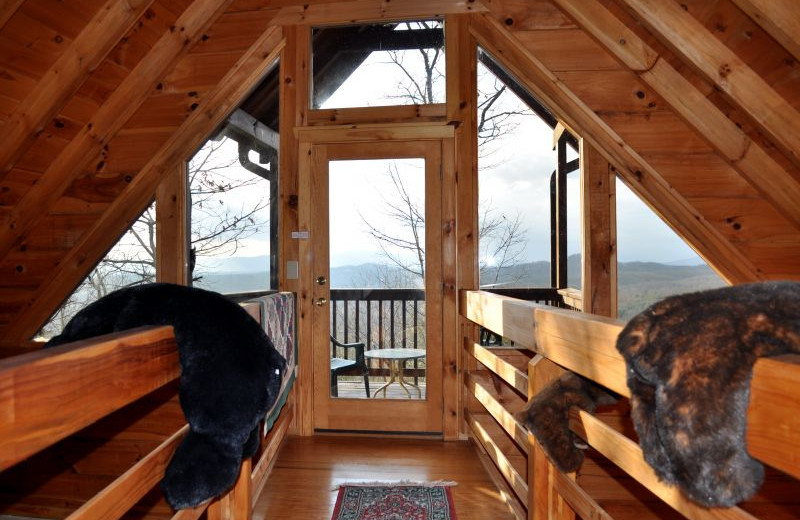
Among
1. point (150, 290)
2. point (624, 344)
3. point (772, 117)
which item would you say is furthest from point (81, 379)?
point (772, 117)

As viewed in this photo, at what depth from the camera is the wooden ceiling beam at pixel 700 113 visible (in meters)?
2.27

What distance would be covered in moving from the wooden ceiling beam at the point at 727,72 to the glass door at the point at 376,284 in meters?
1.37

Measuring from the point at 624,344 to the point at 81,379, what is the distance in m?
0.87

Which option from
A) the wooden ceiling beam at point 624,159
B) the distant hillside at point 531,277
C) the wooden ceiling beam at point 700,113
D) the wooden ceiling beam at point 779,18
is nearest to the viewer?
the wooden ceiling beam at point 779,18

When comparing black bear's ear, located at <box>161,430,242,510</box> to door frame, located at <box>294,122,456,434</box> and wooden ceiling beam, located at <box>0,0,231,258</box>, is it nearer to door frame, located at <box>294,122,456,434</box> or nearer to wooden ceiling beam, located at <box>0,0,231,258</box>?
door frame, located at <box>294,122,456,434</box>

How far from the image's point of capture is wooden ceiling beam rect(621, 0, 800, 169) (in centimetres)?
200

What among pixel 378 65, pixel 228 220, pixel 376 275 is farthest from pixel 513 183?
pixel 228 220

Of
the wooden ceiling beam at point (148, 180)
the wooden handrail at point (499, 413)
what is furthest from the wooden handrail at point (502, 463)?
the wooden ceiling beam at point (148, 180)

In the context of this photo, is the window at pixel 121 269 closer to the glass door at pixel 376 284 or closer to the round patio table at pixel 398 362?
the glass door at pixel 376 284

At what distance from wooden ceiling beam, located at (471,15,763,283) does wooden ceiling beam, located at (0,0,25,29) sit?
7.53 feet

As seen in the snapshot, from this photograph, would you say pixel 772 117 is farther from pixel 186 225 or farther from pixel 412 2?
pixel 186 225

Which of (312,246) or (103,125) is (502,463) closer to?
(312,246)

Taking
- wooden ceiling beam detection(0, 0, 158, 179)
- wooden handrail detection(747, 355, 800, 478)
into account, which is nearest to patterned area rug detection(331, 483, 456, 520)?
wooden handrail detection(747, 355, 800, 478)

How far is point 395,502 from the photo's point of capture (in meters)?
2.21
